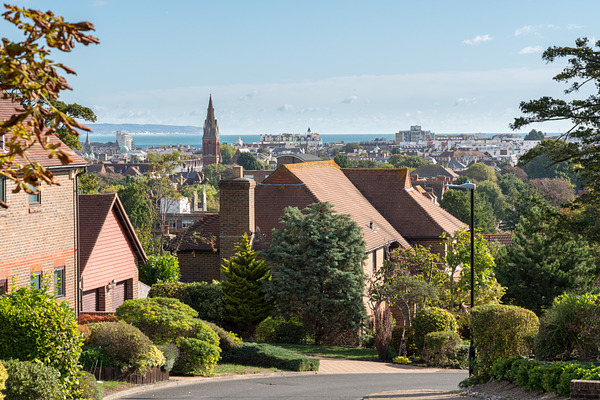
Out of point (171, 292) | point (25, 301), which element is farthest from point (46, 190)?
point (25, 301)

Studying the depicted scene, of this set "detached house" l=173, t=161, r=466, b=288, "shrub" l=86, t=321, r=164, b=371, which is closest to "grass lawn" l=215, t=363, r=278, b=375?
"shrub" l=86, t=321, r=164, b=371

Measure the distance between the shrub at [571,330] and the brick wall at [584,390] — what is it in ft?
15.5

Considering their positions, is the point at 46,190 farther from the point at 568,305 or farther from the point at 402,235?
the point at 402,235

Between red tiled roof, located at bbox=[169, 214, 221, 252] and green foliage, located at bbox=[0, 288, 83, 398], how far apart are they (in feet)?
68.1

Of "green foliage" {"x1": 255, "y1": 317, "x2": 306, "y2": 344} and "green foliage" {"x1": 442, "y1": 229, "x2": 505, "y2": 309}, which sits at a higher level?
"green foliage" {"x1": 442, "y1": 229, "x2": 505, "y2": 309}

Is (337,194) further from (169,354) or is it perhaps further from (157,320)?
(169,354)

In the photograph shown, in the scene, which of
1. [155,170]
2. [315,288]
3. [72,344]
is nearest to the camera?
[72,344]

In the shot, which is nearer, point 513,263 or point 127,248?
point 127,248

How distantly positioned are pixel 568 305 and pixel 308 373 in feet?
32.4

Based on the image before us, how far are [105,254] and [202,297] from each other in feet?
15.9

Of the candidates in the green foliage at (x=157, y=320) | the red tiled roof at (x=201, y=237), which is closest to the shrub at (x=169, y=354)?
the green foliage at (x=157, y=320)

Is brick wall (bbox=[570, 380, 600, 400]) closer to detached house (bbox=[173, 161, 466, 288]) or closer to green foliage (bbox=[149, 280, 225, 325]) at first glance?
green foliage (bbox=[149, 280, 225, 325])

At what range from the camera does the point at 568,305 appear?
19781 millimetres

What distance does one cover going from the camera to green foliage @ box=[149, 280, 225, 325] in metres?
32.5
